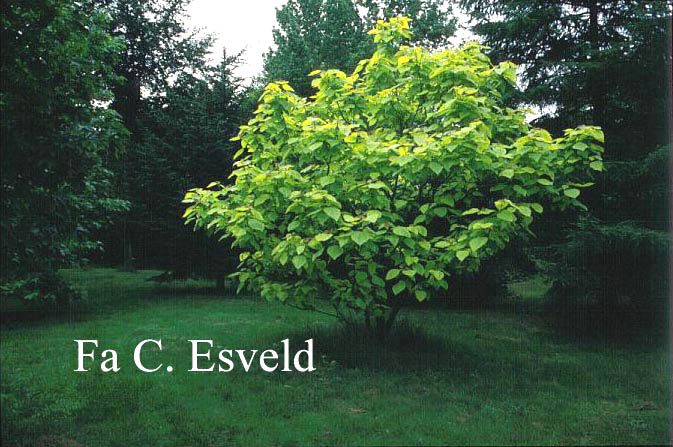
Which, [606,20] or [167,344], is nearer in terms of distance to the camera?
[167,344]

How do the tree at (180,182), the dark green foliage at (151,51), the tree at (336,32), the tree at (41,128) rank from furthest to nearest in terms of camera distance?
the dark green foliage at (151,51) → the tree at (336,32) → the tree at (180,182) → the tree at (41,128)

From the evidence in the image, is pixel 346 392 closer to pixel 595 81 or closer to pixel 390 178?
pixel 390 178

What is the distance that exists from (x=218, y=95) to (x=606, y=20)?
32.4ft

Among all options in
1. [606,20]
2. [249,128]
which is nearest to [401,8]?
[606,20]

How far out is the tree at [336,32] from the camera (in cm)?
1878

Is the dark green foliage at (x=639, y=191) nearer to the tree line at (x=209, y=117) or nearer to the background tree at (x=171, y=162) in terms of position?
the tree line at (x=209, y=117)

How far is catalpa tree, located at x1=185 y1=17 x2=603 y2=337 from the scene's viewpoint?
5.14 m

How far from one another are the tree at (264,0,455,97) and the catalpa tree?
11661 mm

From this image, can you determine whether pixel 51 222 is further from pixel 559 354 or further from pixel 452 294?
pixel 452 294

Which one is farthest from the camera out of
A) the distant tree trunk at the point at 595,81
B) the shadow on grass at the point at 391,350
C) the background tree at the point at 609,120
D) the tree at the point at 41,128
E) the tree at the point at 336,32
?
the tree at the point at 336,32

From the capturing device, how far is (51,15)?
3930 millimetres

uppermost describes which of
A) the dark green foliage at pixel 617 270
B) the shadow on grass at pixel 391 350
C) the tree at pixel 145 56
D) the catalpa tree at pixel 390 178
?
the tree at pixel 145 56

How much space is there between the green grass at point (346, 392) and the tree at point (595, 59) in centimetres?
377

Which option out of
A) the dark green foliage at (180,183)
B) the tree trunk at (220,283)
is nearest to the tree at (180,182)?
the dark green foliage at (180,183)
